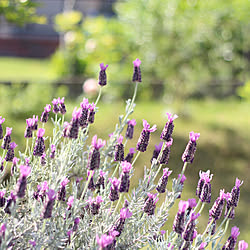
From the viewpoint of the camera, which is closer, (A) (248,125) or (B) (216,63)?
(B) (216,63)

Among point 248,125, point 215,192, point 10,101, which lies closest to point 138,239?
point 215,192

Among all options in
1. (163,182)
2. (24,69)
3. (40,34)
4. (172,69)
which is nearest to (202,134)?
(172,69)

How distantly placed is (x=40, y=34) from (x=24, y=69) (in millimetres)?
5721

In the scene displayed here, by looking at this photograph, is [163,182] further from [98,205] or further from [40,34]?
[40,34]

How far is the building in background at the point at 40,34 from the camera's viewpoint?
1920 centimetres

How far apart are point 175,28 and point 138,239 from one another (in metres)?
6.11

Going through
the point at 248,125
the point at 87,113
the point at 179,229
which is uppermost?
the point at 87,113

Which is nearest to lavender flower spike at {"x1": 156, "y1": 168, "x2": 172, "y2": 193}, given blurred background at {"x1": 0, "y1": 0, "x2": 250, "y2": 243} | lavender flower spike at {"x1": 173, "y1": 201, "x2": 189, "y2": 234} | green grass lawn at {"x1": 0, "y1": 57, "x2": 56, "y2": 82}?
→ lavender flower spike at {"x1": 173, "y1": 201, "x2": 189, "y2": 234}

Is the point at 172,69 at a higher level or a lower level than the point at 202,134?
higher

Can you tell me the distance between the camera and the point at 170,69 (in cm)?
785

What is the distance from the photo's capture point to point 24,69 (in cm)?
1540

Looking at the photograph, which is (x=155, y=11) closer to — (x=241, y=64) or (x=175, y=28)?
(x=175, y=28)

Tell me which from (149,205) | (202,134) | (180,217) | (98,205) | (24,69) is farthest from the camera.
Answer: (24,69)

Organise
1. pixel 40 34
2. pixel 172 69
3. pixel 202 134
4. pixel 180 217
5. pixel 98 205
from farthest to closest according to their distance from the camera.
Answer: pixel 40 34, pixel 172 69, pixel 202 134, pixel 98 205, pixel 180 217
